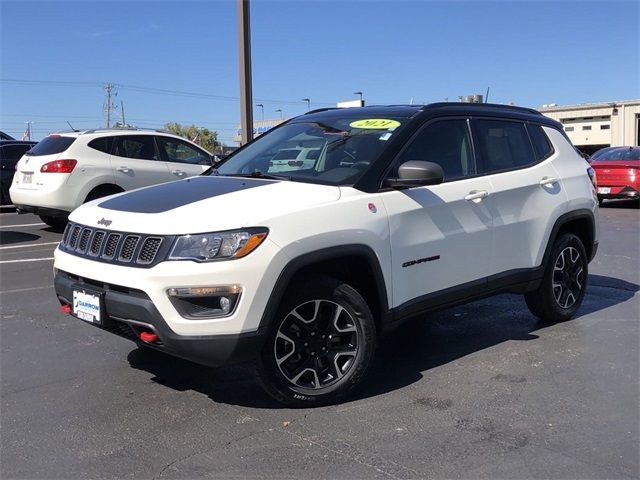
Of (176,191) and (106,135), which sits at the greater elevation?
(106,135)

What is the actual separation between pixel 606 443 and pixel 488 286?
1611mm

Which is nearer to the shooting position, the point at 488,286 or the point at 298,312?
the point at 298,312

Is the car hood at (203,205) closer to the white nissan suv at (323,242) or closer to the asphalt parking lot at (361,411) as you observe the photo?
the white nissan suv at (323,242)

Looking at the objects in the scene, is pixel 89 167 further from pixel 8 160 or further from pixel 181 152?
pixel 8 160

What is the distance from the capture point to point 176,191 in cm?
405

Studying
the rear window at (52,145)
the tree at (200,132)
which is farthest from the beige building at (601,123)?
the rear window at (52,145)

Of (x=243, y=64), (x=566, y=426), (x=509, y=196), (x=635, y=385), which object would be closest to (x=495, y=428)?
(x=566, y=426)

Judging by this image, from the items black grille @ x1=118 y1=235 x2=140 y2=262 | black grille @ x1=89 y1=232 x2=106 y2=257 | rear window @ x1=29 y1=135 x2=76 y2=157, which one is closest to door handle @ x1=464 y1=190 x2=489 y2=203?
black grille @ x1=118 y1=235 x2=140 y2=262

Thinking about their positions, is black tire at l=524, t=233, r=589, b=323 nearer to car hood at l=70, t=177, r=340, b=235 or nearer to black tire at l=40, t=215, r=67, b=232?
car hood at l=70, t=177, r=340, b=235

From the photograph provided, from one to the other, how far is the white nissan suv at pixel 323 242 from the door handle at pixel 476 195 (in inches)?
0.4

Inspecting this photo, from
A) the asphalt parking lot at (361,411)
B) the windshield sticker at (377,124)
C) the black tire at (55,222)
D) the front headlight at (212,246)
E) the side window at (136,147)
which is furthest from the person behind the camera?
the black tire at (55,222)

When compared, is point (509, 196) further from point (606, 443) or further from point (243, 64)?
point (243, 64)

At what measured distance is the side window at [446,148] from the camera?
4.43 meters

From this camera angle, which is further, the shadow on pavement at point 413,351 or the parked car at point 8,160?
the parked car at point 8,160
